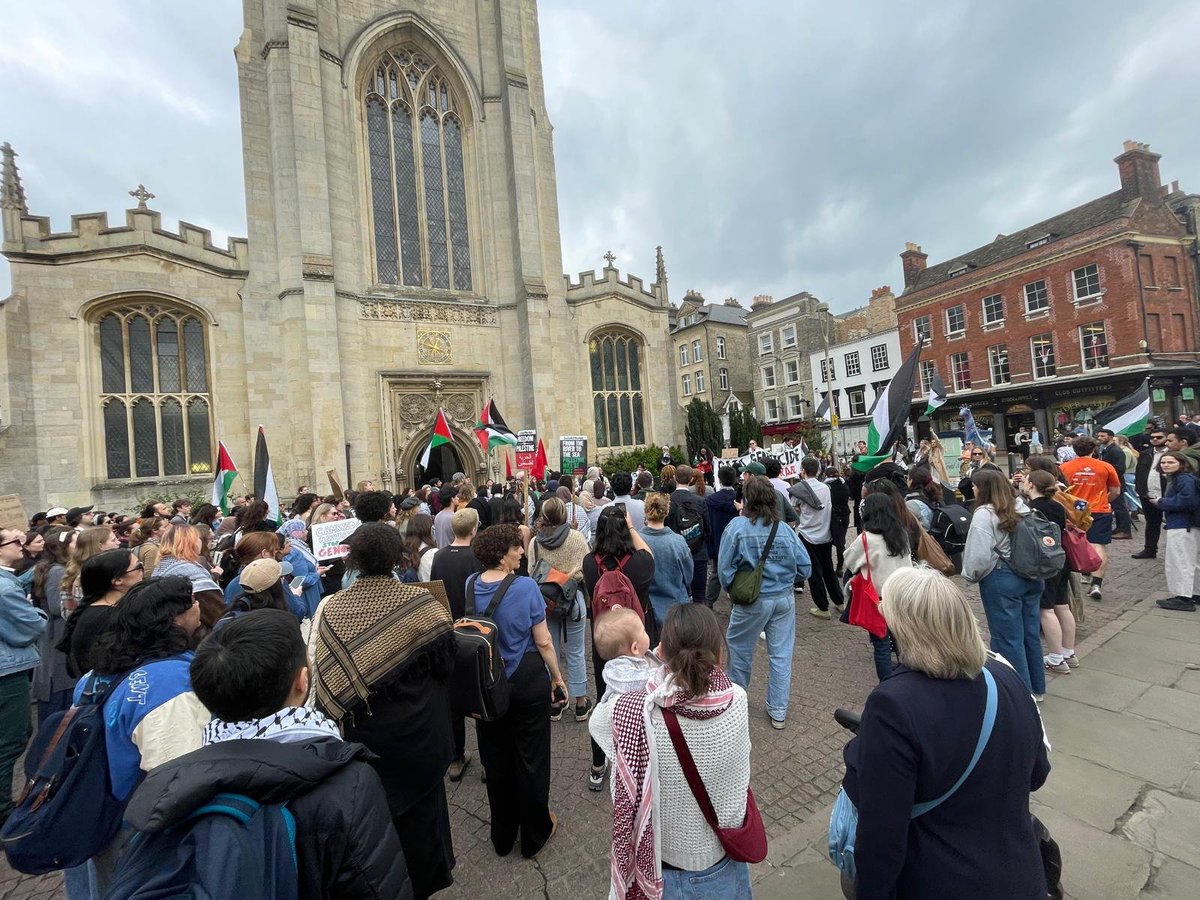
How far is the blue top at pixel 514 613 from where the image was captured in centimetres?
306

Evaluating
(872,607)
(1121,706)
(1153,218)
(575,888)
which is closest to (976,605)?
(1121,706)

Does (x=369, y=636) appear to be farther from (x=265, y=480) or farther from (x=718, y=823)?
(x=265, y=480)

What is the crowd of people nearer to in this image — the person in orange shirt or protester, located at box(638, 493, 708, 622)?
protester, located at box(638, 493, 708, 622)

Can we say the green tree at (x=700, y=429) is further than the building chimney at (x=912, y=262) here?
No

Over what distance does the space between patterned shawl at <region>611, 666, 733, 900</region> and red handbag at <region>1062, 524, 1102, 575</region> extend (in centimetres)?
474

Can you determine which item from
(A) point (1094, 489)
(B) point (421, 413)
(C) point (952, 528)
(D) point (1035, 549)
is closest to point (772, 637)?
(D) point (1035, 549)

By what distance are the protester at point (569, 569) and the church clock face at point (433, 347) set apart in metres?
13.7

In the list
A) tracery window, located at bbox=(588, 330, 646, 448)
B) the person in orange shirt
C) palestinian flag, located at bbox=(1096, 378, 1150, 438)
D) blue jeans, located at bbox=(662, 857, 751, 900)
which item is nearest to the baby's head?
blue jeans, located at bbox=(662, 857, 751, 900)

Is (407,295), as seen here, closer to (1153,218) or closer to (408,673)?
(408,673)

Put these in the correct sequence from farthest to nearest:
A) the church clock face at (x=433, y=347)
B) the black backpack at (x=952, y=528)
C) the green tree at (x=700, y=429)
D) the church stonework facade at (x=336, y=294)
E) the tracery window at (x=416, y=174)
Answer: the green tree at (x=700, y=429)
the tracery window at (x=416, y=174)
the church clock face at (x=433, y=347)
the church stonework facade at (x=336, y=294)
the black backpack at (x=952, y=528)

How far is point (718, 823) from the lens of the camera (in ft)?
6.19

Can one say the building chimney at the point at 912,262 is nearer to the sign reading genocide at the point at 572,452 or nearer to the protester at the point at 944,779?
the sign reading genocide at the point at 572,452

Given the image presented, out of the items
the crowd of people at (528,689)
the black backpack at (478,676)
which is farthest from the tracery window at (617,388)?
the black backpack at (478,676)

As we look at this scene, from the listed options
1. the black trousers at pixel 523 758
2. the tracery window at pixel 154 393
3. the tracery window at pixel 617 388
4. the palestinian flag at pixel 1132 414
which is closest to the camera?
the black trousers at pixel 523 758
